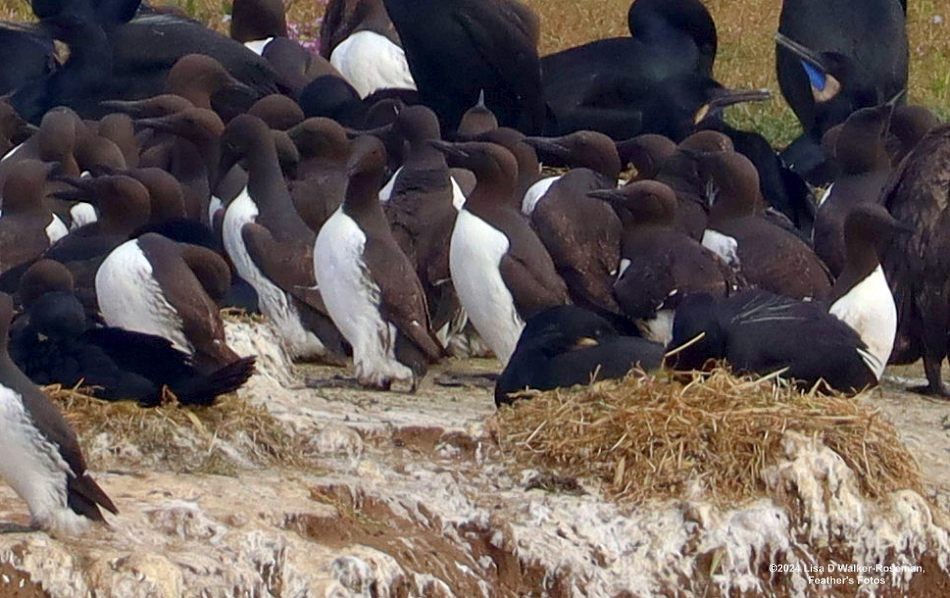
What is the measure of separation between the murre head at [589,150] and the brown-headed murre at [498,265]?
1563mm

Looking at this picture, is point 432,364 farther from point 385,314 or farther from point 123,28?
point 123,28

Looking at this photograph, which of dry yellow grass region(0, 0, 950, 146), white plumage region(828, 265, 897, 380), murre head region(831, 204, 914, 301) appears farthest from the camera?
dry yellow grass region(0, 0, 950, 146)

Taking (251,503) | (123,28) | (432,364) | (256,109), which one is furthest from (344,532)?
(123,28)

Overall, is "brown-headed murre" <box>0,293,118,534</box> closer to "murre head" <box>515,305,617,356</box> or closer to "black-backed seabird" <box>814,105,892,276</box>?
"murre head" <box>515,305,617,356</box>

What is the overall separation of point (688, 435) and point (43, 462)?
2.74m

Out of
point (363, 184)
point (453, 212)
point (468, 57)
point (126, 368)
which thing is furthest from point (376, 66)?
point (126, 368)

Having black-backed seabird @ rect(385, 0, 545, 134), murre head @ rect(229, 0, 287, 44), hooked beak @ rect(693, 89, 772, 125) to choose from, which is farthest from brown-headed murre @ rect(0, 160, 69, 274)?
murre head @ rect(229, 0, 287, 44)

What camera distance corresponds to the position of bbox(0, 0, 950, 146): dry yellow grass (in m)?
18.2

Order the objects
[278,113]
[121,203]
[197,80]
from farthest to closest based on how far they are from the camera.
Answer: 1. [197,80]
2. [278,113]
3. [121,203]

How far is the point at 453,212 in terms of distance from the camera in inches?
479

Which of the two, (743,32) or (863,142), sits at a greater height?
(863,142)

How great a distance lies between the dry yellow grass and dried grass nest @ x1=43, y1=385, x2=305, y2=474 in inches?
349

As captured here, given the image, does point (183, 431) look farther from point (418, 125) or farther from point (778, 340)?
point (418, 125)

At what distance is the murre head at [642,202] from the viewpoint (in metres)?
11.7
